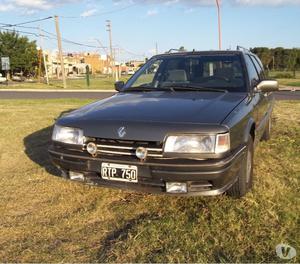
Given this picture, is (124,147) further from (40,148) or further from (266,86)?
(40,148)

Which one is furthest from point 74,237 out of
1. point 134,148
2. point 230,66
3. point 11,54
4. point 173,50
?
point 11,54

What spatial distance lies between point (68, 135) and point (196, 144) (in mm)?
1284

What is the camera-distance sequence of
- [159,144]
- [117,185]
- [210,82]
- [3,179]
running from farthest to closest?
[3,179] → [210,82] → [117,185] → [159,144]

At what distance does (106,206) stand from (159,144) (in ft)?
3.53

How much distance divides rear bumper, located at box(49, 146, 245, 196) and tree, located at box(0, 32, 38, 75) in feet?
206

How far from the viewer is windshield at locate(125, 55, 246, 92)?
4.91 meters

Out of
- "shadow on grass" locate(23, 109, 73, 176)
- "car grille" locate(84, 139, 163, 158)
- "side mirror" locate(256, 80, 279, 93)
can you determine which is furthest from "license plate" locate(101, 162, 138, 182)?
"side mirror" locate(256, 80, 279, 93)

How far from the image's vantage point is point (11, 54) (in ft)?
205

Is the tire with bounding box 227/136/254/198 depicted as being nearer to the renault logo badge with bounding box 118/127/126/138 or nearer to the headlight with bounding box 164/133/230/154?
the headlight with bounding box 164/133/230/154

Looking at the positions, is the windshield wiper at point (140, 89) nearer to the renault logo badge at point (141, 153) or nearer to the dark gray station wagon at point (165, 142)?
the dark gray station wagon at point (165, 142)

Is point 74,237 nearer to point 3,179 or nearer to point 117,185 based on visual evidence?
point 117,185

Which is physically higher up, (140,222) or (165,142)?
(165,142)

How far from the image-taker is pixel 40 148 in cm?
690

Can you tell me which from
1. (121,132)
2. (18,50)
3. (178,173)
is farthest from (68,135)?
(18,50)
